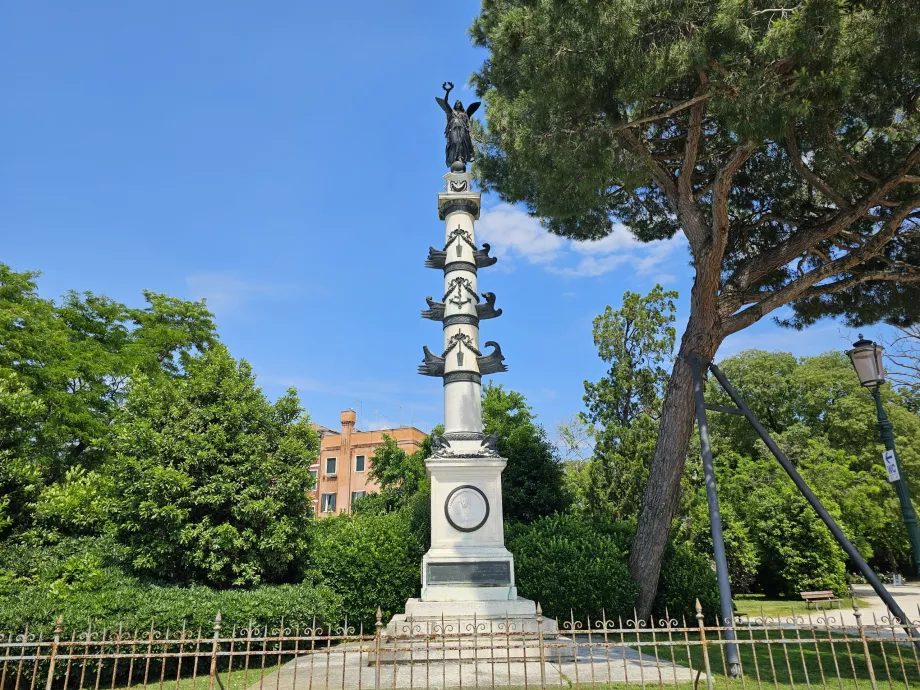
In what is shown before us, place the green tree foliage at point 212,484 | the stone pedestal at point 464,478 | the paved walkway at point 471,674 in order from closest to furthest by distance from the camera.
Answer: the paved walkway at point 471,674, the stone pedestal at point 464,478, the green tree foliage at point 212,484

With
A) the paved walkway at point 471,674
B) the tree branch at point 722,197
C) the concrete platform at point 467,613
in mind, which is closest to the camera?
the paved walkway at point 471,674

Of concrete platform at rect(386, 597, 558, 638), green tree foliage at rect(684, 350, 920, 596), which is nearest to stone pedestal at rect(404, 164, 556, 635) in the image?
concrete platform at rect(386, 597, 558, 638)

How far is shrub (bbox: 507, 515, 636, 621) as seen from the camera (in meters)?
10.7

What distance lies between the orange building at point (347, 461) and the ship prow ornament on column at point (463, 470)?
3307cm

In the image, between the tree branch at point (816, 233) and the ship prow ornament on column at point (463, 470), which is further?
the tree branch at point (816, 233)

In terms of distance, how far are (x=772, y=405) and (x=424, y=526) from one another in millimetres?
26609

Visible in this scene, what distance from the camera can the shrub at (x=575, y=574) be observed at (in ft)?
35.1

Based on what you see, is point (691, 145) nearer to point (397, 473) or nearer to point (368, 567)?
point (368, 567)

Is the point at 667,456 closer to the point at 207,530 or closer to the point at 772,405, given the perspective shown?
the point at 207,530

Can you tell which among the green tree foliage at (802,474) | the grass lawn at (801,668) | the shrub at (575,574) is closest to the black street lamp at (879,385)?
the grass lawn at (801,668)

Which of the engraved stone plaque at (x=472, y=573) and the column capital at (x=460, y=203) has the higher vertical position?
the column capital at (x=460, y=203)

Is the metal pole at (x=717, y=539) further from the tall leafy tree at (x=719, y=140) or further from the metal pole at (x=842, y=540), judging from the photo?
the tall leafy tree at (x=719, y=140)

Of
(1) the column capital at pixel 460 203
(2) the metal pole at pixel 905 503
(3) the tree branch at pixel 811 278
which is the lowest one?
(2) the metal pole at pixel 905 503

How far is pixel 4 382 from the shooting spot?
12.7 m
